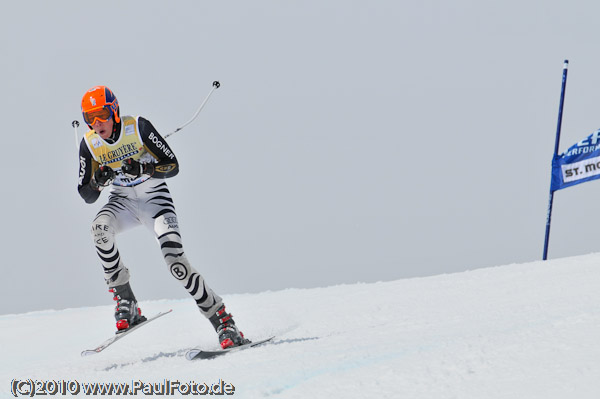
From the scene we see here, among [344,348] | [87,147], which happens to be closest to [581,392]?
[344,348]

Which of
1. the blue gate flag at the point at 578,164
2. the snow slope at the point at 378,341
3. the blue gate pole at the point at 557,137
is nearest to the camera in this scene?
the snow slope at the point at 378,341

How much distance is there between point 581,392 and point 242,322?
5.80 metres

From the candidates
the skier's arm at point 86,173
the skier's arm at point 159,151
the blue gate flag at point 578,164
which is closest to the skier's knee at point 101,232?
the skier's arm at point 86,173

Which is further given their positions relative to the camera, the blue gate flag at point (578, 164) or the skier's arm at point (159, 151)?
the blue gate flag at point (578, 164)

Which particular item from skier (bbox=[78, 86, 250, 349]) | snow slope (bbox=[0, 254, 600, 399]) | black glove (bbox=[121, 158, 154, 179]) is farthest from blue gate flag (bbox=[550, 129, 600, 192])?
black glove (bbox=[121, 158, 154, 179])

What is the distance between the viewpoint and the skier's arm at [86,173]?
7113 millimetres

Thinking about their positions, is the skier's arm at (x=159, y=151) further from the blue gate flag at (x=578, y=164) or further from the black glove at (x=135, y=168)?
the blue gate flag at (x=578, y=164)

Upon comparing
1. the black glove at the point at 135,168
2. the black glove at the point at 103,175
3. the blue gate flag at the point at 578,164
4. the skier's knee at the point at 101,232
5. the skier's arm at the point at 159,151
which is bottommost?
the skier's knee at the point at 101,232

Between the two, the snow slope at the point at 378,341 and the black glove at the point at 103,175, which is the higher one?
the black glove at the point at 103,175

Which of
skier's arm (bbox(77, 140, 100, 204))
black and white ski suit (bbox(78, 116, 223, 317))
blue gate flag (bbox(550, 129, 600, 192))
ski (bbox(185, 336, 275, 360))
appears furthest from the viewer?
blue gate flag (bbox(550, 129, 600, 192))

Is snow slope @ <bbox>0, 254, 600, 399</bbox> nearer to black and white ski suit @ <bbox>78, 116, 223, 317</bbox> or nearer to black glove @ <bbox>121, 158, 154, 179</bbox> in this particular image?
black and white ski suit @ <bbox>78, 116, 223, 317</bbox>

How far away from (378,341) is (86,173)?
3185 mm

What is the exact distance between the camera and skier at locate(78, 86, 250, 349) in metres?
6.92

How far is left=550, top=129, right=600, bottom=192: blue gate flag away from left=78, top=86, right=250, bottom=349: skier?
9.21 metres
